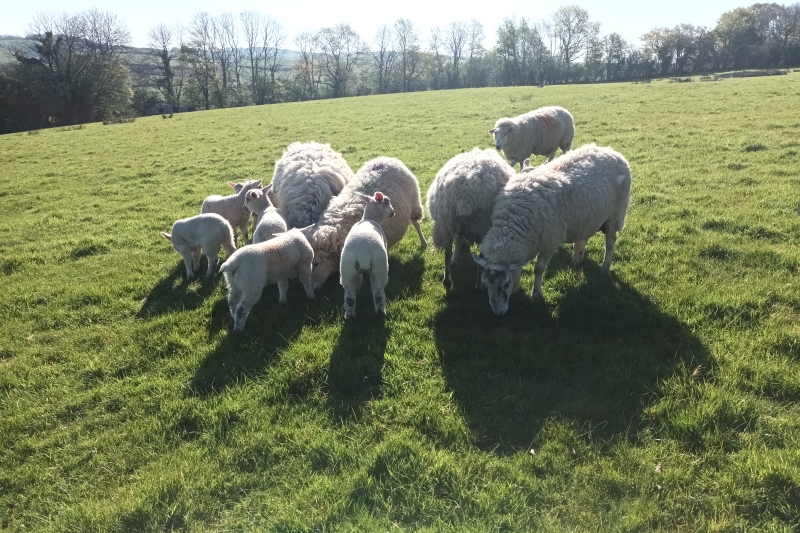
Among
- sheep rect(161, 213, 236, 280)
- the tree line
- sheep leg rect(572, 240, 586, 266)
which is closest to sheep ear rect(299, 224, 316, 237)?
sheep rect(161, 213, 236, 280)

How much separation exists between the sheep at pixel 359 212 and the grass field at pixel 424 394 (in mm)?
461

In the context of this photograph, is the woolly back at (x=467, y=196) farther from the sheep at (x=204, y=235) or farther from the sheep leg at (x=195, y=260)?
the sheep leg at (x=195, y=260)

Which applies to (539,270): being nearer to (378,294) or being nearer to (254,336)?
(378,294)

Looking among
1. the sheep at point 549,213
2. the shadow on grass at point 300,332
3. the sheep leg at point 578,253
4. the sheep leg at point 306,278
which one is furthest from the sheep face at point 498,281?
the sheep leg at point 306,278

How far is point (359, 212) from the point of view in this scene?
713 centimetres

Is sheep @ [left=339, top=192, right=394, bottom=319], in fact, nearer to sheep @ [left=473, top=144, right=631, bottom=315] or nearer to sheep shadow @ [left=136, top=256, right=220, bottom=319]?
sheep @ [left=473, top=144, right=631, bottom=315]

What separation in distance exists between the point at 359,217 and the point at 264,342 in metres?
2.53

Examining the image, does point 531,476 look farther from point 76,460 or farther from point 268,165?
point 268,165

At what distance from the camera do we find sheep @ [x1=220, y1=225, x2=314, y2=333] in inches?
219

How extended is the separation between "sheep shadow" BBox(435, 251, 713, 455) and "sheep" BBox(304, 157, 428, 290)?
1842 mm

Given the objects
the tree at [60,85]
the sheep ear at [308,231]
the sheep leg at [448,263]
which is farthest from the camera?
the tree at [60,85]

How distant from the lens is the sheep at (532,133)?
12141 mm

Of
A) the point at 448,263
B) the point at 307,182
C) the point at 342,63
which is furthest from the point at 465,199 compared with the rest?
the point at 342,63

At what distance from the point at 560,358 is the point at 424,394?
59.5 inches
